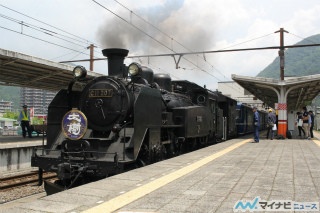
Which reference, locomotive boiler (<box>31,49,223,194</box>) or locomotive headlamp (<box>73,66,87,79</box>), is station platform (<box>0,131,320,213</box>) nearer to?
locomotive boiler (<box>31,49,223,194</box>)

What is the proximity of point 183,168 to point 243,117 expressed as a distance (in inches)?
715

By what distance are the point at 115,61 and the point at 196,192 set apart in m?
4.58

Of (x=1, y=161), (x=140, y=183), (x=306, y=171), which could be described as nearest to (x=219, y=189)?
(x=140, y=183)

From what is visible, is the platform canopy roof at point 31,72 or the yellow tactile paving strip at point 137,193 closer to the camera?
the yellow tactile paving strip at point 137,193

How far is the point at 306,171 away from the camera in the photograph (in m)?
7.07

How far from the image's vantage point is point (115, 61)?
8617 mm

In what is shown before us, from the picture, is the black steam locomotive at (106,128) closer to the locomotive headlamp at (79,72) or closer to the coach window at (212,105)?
the locomotive headlamp at (79,72)

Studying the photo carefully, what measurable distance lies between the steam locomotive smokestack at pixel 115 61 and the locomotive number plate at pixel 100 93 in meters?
0.72

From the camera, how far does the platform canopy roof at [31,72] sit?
1162cm

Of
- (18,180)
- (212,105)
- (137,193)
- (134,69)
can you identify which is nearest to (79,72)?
(134,69)

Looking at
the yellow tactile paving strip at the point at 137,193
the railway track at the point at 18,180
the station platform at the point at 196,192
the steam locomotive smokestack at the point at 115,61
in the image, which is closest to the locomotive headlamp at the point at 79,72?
the steam locomotive smokestack at the point at 115,61

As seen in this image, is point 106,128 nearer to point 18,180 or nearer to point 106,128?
point 106,128

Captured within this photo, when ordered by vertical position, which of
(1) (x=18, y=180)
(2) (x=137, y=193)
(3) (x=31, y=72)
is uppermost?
(3) (x=31, y=72)

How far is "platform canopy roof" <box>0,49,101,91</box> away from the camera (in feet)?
38.1
